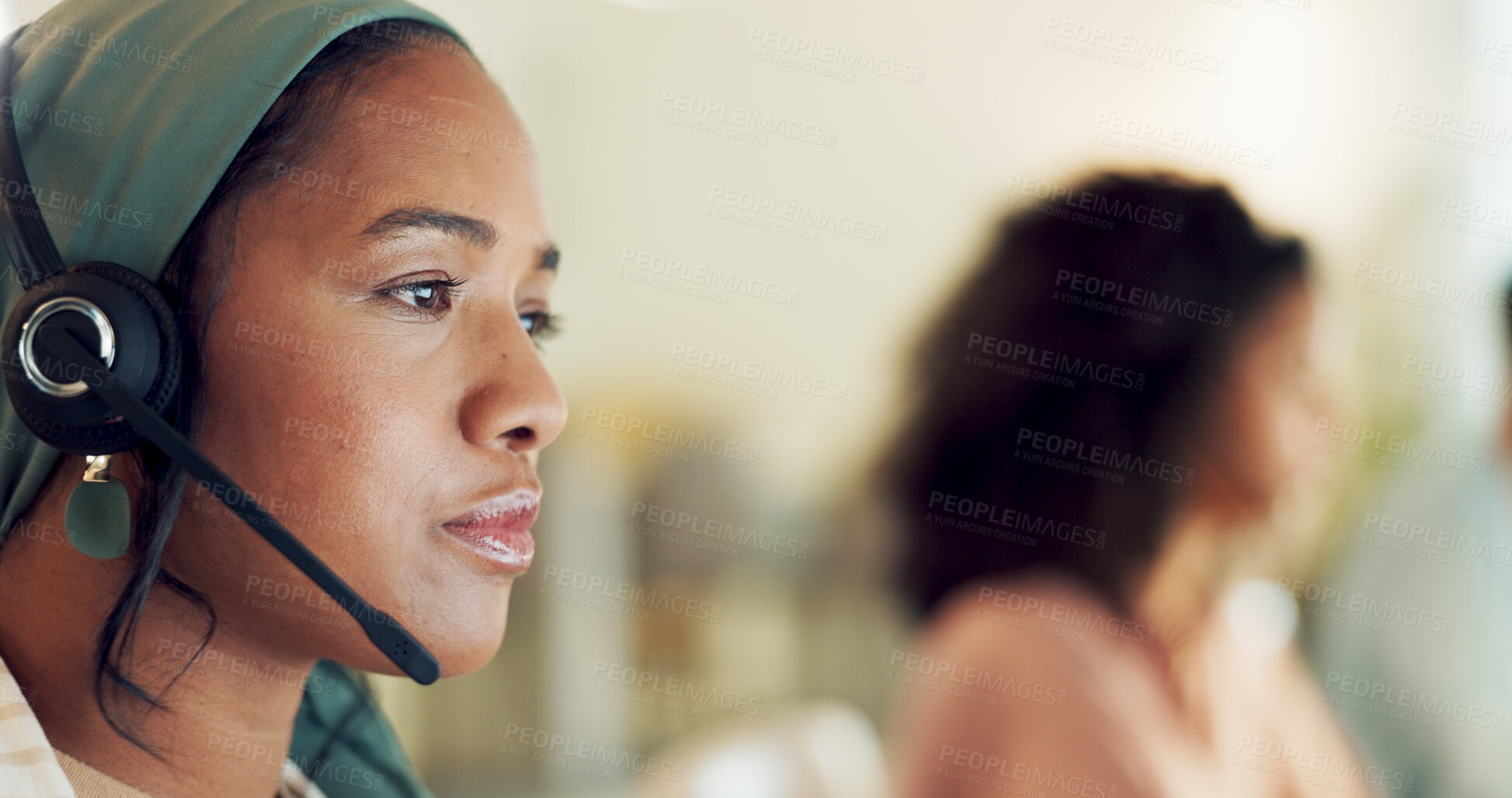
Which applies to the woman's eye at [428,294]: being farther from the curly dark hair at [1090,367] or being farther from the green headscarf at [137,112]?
the curly dark hair at [1090,367]

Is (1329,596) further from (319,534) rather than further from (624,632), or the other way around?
(319,534)

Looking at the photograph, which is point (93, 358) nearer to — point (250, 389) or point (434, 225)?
point (250, 389)

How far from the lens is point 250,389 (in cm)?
55

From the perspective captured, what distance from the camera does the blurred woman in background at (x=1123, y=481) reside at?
45.4 inches

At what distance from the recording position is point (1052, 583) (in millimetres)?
1239

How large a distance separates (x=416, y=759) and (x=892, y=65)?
1.72m

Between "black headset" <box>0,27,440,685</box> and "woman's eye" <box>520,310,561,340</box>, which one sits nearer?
"black headset" <box>0,27,440,685</box>

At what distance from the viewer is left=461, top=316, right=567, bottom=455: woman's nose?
0.59 metres

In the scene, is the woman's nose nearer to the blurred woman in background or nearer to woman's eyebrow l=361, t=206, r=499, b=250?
woman's eyebrow l=361, t=206, r=499, b=250

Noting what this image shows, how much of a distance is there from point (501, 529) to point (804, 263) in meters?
1.48

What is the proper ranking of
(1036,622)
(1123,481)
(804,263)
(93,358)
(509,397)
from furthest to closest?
(804,263)
(1123,481)
(1036,622)
(509,397)
(93,358)

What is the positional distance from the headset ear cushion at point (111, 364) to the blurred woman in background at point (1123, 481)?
958 mm

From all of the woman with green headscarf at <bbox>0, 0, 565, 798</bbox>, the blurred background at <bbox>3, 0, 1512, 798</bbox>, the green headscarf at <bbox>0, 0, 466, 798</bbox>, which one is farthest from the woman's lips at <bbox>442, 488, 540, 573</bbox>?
the blurred background at <bbox>3, 0, 1512, 798</bbox>

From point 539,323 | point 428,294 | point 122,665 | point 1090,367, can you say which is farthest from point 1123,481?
point 122,665
